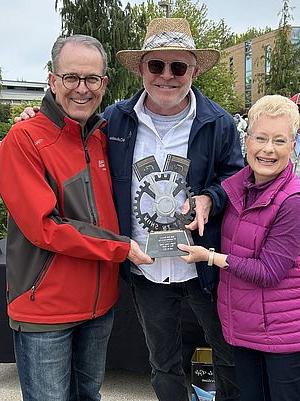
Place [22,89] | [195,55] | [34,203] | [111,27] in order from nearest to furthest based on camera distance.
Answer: [34,203] → [195,55] → [111,27] → [22,89]

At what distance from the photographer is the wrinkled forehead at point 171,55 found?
2.21 meters

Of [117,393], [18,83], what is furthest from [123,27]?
[18,83]

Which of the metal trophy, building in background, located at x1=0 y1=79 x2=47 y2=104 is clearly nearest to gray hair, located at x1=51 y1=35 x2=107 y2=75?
the metal trophy

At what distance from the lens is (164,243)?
6.67 ft

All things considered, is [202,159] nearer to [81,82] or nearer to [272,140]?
[272,140]

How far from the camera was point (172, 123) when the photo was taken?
7.58 ft

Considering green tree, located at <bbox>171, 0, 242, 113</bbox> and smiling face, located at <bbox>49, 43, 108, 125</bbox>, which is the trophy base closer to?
smiling face, located at <bbox>49, 43, 108, 125</bbox>

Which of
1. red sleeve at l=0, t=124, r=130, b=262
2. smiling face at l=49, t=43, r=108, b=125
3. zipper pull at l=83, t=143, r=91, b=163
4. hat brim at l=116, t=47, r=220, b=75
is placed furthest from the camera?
hat brim at l=116, t=47, r=220, b=75

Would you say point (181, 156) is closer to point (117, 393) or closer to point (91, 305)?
point (91, 305)

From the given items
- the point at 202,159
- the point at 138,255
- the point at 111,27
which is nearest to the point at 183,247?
the point at 138,255

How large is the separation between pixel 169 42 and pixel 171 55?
58 millimetres

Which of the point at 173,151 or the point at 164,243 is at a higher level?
the point at 173,151

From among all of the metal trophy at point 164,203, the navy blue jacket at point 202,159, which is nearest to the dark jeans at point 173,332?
the navy blue jacket at point 202,159

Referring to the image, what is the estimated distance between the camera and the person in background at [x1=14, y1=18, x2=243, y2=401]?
222cm
